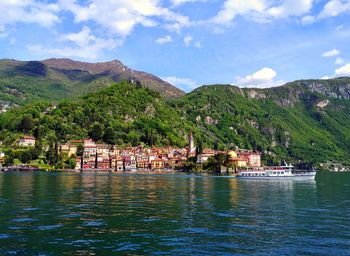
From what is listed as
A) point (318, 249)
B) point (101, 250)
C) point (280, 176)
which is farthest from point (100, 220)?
point (280, 176)

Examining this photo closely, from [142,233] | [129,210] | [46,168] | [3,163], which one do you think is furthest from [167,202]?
[3,163]

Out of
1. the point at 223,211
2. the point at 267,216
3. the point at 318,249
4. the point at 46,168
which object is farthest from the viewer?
the point at 46,168

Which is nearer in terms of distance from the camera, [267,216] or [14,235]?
[14,235]

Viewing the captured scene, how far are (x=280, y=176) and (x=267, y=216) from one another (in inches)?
3940

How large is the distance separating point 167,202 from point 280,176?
92559 millimetres

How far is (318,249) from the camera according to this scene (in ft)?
95.7

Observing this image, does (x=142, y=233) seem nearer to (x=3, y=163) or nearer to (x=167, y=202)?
(x=167, y=202)

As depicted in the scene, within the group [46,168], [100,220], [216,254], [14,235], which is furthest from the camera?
[46,168]

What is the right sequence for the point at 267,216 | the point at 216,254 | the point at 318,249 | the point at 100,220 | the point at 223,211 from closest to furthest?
the point at 216,254 < the point at 318,249 < the point at 100,220 < the point at 267,216 < the point at 223,211

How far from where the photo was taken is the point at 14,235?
31609 millimetres

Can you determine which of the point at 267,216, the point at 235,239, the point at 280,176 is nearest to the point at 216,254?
the point at 235,239

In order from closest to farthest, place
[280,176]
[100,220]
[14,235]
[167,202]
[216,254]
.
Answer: [216,254] → [14,235] → [100,220] → [167,202] → [280,176]

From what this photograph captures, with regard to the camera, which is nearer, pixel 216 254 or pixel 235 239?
pixel 216 254

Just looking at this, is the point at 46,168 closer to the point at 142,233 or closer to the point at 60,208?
the point at 60,208
